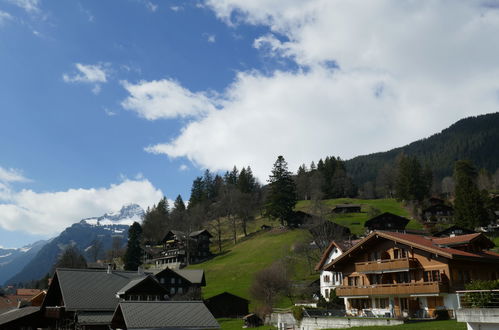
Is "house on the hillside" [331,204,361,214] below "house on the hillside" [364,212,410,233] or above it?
above

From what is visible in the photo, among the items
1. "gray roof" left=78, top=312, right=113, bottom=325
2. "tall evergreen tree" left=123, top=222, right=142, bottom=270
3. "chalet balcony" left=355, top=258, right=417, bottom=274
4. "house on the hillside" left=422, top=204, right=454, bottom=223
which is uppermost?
"house on the hillside" left=422, top=204, right=454, bottom=223

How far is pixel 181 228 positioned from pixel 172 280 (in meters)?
61.1

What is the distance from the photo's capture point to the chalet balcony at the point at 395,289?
41625 mm

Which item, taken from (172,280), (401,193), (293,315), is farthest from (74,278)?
(401,193)

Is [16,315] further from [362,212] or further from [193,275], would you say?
[362,212]

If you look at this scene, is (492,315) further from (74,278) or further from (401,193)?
(401,193)

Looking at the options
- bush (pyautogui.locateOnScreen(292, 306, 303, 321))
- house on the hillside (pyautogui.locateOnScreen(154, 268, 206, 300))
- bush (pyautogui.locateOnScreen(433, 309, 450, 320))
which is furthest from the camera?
house on the hillside (pyautogui.locateOnScreen(154, 268, 206, 300))

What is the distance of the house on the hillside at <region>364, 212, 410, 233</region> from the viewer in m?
105

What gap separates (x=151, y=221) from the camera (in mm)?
149000

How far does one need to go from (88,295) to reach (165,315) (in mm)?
18089

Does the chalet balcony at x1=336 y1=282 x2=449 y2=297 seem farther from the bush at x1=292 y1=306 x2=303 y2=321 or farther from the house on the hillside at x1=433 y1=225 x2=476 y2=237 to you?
the house on the hillside at x1=433 y1=225 x2=476 y2=237

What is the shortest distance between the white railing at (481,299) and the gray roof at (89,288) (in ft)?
124

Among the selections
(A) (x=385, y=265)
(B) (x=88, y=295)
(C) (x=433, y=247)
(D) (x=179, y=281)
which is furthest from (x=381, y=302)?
(D) (x=179, y=281)

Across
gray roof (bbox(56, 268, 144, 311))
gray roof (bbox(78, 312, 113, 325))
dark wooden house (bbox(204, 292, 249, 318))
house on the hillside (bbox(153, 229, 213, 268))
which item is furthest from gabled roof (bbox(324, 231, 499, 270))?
house on the hillside (bbox(153, 229, 213, 268))
